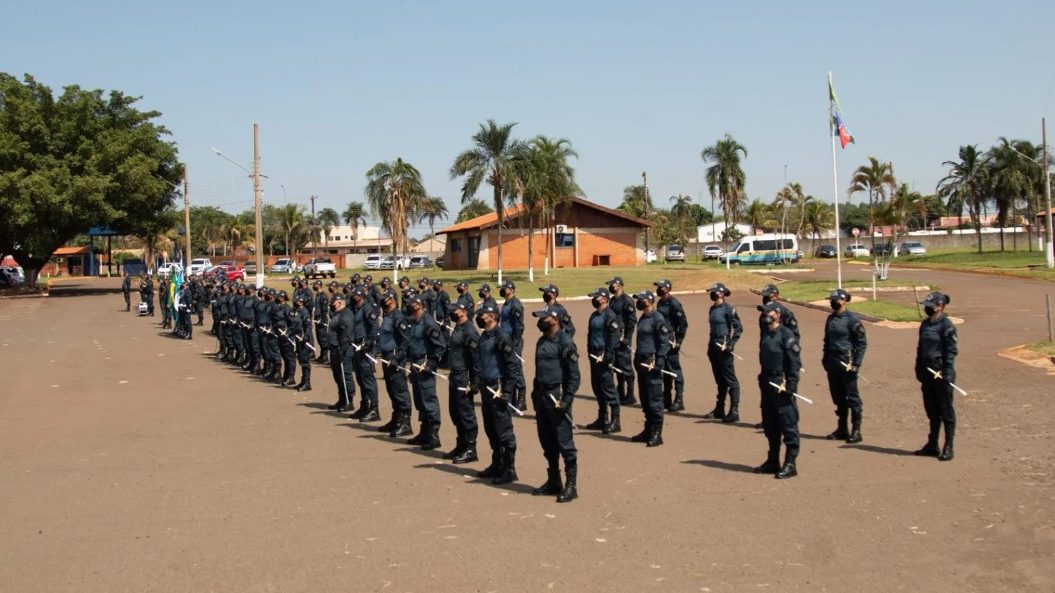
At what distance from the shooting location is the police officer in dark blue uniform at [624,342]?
1344 cm

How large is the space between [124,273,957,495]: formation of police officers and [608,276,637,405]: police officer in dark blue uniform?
0.02m

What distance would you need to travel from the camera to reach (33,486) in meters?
9.80

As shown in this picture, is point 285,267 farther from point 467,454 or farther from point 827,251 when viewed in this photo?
point 467,454

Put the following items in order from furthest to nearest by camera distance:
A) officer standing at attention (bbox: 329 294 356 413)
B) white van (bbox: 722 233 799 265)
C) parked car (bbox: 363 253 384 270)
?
parked car (bbox: 363 253 384 270), white van (bbox: 722 233 799 265), officer standing at attention (bbox: 329 294 356 413)

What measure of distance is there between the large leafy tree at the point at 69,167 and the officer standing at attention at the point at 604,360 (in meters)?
41.7

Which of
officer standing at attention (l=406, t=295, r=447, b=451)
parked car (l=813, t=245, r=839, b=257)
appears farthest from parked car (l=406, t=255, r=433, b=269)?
officer standing at attention (l=406, t=295, r=447, b=451)

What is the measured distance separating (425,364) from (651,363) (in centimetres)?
284

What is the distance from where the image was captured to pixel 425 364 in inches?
445

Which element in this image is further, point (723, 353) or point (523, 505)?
point (723, 353)

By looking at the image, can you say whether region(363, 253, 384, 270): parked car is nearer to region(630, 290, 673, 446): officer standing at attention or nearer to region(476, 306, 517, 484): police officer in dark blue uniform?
region(630, 290, 673, 446): officer standing at attention

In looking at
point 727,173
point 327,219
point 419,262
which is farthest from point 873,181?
point 327,219

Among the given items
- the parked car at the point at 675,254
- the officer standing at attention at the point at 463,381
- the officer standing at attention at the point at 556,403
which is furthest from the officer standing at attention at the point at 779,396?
the parked car at the point at 675,254

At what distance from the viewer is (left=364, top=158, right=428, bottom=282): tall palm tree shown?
46219 millimetres

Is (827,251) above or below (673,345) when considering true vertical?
above
